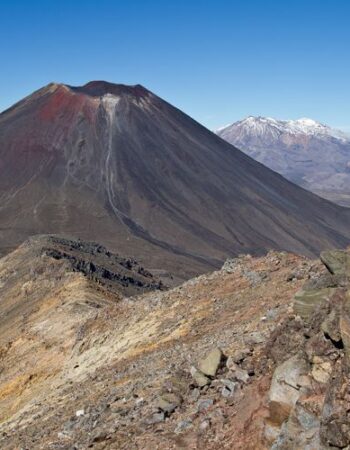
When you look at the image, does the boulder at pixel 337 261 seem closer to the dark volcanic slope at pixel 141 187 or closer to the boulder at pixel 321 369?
the boulder at pixel 321 369

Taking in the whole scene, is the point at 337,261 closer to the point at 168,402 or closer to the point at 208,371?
the point at 208,371

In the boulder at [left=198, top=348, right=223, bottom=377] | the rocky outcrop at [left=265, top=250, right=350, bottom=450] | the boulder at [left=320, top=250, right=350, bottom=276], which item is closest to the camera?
the rocky outcrop at [left=265, top=250, right=350, bottom=450]

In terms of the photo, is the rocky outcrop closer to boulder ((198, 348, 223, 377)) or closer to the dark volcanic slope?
boulder ((198, 348, 223, 377))

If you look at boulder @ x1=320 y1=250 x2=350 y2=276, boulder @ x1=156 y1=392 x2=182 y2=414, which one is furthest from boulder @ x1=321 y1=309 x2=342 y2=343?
boulder @ x1=156 y1=392 x2=182 y2=414

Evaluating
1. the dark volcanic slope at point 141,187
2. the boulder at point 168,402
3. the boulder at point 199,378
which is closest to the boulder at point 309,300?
the boulder at point 199,378

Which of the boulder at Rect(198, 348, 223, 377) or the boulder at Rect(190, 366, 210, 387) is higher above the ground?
the boulder at Rect(198, 348, 223, 377)

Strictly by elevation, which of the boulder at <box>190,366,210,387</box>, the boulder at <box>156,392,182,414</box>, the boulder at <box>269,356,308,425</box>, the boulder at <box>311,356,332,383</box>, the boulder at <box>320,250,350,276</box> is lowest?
the boulder at <box>156,392,182,414</box>

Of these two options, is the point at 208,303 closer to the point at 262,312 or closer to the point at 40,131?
the point at 262,312
